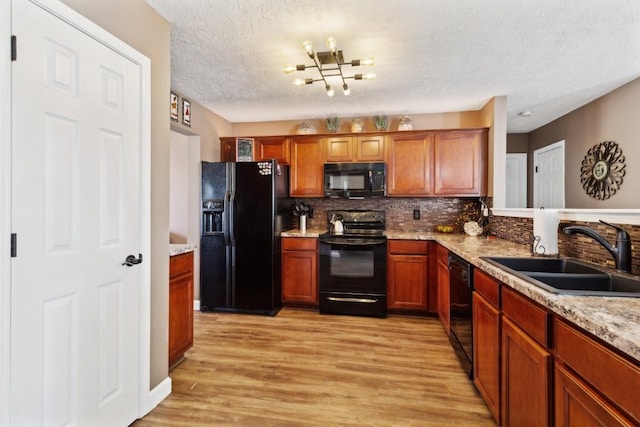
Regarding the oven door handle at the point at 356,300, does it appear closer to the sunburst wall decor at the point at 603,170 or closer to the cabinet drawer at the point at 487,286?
the cabinet drawer at the point at 487,286

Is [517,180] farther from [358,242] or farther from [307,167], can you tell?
[307,167]

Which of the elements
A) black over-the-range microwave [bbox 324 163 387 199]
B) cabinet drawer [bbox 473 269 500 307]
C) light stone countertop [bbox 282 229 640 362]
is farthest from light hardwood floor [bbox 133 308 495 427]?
black over-the-range microwave [bbox 324 163 387 199]

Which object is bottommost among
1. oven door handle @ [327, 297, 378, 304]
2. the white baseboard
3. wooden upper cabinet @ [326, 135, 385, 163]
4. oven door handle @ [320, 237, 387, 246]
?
the white baseboard

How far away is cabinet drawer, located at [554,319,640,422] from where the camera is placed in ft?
2.50

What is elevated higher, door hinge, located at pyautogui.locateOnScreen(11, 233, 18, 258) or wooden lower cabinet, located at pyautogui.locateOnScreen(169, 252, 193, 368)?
door hinge, located at pyautogui.locateOnScreen(11, 233, 18, 258)

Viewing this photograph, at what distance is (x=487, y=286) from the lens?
1.75 metres

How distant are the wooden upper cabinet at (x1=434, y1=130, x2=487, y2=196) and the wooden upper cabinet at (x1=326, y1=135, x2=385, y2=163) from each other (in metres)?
0.67

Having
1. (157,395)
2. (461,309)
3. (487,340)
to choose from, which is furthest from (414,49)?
(157,395)

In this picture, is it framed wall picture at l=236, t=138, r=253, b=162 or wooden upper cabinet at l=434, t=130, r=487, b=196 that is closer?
wooden upper cabinet at l=434, t=130, r=487, b=196

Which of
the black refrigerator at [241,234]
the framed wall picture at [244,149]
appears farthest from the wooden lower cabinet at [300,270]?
the framed wall picture at [244,149]

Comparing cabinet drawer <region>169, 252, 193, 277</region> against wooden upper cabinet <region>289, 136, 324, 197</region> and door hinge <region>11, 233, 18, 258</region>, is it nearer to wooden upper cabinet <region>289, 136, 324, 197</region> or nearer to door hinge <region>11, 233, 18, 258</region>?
door hinge <region>11, 233, 18, 258</region>

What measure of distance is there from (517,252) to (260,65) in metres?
2.49

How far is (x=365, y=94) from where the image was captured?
332cm

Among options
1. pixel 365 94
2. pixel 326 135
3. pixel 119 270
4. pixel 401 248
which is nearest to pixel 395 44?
pixel 365 94
